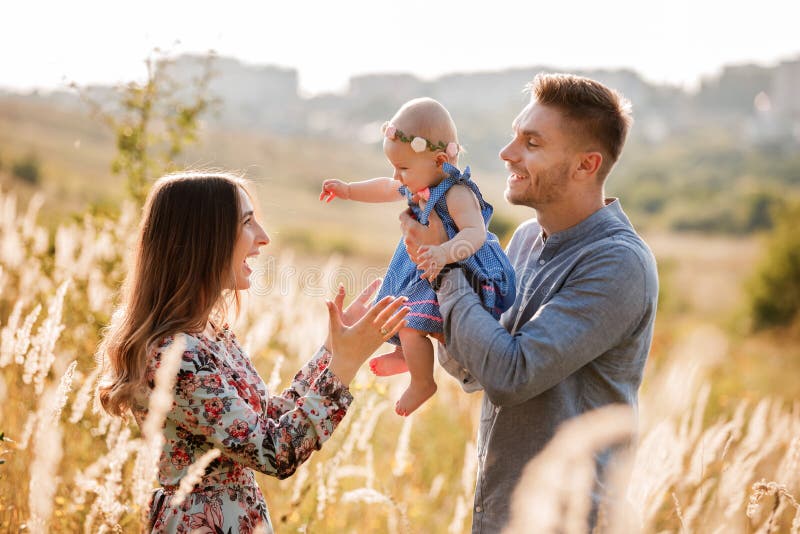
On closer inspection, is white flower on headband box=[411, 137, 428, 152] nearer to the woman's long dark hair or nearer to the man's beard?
the man's beard

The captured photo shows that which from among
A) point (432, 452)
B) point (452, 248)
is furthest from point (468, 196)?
point (432, 452)

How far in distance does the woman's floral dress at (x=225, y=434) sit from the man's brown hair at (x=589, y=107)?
4.28ft

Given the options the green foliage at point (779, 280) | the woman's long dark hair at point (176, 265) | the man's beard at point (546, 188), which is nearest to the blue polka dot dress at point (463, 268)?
the man's beard at point (546, 188)

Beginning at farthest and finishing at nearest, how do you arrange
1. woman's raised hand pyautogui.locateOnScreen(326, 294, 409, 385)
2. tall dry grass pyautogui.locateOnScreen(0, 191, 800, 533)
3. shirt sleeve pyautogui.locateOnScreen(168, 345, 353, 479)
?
woman's raised hand pyautogui.locateOnScreen(326, 294, 409, 385)
tall dry grass pyautogui.locateOnScreen(0, 191, 800, 533)
shirt sleeve pyautogui.locateOnScreen(168, 345, 353, 479)

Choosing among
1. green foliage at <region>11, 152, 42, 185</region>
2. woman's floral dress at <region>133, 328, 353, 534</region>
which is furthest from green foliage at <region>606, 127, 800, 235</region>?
woman's floral dress at <region>133, 328, 353, 534</region>

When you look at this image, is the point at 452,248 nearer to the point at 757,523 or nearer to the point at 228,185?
the point at 228,185

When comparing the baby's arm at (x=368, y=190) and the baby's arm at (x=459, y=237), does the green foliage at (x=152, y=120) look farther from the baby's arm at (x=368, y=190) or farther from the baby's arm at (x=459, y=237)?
the baby's arm at (x=459, y=237)

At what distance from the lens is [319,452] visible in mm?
4203

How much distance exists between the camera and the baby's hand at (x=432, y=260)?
8.56ft

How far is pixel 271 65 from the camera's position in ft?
595

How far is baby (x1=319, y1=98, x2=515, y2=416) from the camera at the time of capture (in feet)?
9.05

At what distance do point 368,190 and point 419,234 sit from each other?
0.57 m

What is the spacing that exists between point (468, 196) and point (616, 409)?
3.17 ft

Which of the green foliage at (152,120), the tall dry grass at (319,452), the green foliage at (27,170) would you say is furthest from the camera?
the green foliage at (27,170)
